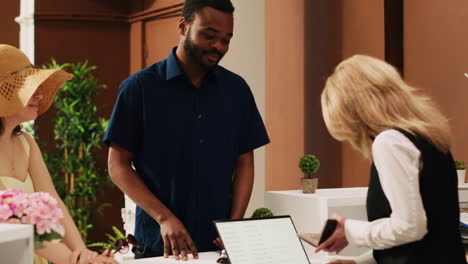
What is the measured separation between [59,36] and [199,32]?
561cm

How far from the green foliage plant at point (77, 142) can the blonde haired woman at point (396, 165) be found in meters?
5.37

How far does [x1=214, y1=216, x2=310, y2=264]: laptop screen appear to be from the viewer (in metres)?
1.96

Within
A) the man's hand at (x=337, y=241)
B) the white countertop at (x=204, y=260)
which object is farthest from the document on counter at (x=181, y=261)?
the man's hand at (x=337, y=241)

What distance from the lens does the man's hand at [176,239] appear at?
2217 mm

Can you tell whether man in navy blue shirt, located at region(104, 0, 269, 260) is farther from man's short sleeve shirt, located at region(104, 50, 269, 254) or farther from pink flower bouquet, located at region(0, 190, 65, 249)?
pink flower bouquet, located at region(0, 190, 65, 249)

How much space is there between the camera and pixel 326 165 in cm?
465

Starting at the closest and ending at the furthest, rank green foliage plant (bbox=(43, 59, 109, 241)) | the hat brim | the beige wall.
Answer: the hat brim
the beige wall
green foliage plant (bbox=(43, 59, 109, 241))

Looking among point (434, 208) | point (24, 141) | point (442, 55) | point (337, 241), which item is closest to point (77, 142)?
point (442, 55)

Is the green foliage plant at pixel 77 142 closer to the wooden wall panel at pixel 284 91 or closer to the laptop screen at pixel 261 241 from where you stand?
the wooden wall panel at pixel 284 91

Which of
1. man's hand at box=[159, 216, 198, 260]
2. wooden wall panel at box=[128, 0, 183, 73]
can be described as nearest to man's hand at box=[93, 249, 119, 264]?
man's hand at box=[159, 216, 198, 260]

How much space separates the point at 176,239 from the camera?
2240mm

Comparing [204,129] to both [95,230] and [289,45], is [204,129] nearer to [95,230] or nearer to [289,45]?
[289,45]

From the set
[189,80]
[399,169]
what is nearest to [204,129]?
[189,80]

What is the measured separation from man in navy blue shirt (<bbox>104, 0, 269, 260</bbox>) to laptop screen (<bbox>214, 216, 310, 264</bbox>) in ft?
1.18
